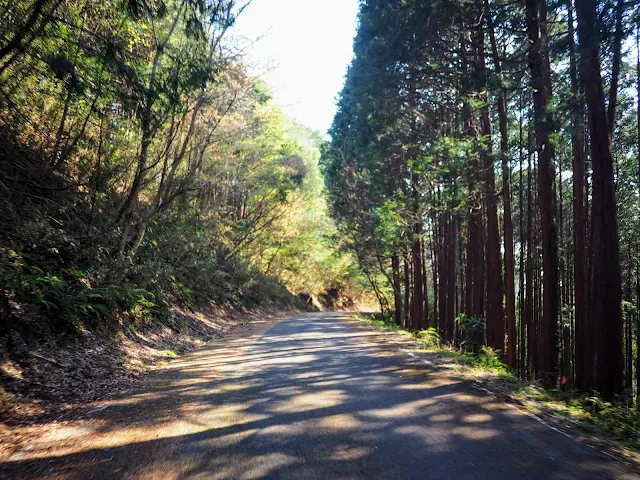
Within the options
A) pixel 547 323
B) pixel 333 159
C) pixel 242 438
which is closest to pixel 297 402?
pixel 242 438

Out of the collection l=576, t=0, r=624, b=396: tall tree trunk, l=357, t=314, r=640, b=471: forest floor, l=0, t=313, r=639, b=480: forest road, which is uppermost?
l=576, t=0, r=624, b=396: tall tree trunk

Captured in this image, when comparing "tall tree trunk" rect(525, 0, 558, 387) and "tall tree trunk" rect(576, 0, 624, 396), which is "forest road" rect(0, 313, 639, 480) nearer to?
"tall tree trunk" rect(576, 0, 624, 396)

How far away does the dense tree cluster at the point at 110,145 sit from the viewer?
7.24 meters

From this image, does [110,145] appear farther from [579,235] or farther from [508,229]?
[579,235]

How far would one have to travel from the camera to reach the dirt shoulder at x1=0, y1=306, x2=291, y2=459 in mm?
5164

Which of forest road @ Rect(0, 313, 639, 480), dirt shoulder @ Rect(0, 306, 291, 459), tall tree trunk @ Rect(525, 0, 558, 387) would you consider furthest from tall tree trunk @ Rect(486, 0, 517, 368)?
dirt shoulder @ Rect(0, 306, 291, 459)

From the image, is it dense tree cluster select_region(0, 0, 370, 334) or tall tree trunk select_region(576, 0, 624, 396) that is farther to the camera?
tall tree trunk select_region(576, 0, 624, 396)

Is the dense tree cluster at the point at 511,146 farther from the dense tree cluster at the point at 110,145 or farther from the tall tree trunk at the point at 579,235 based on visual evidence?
the dense tree cluster at the point at 110,145

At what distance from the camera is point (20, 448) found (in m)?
4.41

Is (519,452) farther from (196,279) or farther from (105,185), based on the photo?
(196,279)

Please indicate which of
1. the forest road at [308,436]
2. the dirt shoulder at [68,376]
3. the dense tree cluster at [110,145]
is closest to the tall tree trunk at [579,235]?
the forest road at [308,436]

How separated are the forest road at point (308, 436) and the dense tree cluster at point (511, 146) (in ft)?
A: 14.8

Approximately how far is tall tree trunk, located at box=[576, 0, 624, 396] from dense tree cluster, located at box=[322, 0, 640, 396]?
2 centimetres

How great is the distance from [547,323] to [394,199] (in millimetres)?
9546
